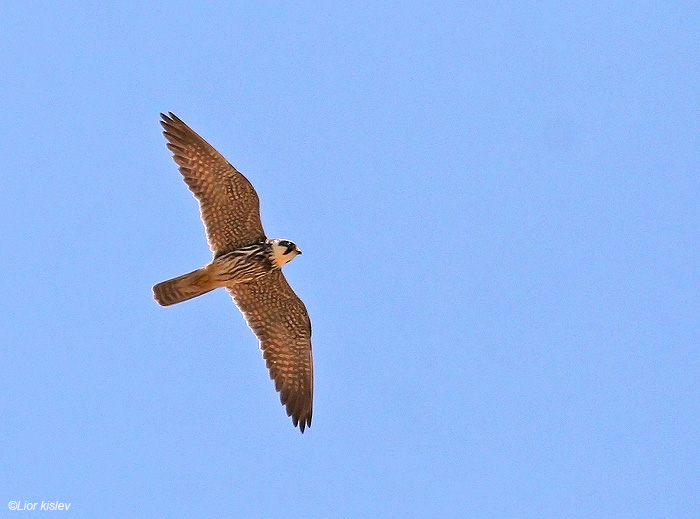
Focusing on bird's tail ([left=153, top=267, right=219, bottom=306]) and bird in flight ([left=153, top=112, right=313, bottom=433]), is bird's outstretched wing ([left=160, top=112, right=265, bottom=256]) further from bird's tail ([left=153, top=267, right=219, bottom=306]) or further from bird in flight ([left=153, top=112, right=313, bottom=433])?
bird's tail ([left=153, top=267, right=219, bottom=306])

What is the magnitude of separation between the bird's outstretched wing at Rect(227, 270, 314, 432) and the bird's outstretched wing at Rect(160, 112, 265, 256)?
823 mm

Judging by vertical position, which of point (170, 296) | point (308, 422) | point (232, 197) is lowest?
point (308, 422)

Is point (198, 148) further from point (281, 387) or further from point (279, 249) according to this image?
point (281, 387)

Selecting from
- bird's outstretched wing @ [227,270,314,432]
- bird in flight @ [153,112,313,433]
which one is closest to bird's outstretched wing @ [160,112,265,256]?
bird in flight @ [153,112,313,433]

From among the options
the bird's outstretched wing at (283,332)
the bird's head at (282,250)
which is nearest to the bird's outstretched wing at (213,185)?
the bird's head at (282,250)

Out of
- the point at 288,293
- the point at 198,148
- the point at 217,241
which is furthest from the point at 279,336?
the point at 198,148

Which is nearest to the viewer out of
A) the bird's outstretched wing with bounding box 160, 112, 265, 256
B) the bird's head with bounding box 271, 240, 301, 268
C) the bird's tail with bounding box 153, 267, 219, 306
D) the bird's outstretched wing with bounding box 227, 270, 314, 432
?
the bird's tail with bounding box 153, 267, 219, 306

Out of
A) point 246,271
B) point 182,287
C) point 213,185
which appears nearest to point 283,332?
point 246,271

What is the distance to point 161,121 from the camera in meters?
15.0

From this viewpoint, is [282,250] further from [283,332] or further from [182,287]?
[182,287]

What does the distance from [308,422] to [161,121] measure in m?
4.23

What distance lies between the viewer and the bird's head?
15.2 meters

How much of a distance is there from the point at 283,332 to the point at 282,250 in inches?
49.7

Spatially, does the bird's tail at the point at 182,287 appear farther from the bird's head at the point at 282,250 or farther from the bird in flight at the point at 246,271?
the bird's head at the point at 282,250
